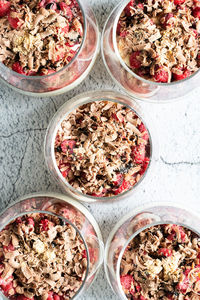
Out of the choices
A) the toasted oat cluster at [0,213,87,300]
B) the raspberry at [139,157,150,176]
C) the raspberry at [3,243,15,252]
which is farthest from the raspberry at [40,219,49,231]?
the raspberry at [139,157,150,176]

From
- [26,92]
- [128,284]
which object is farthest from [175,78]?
[128,284]

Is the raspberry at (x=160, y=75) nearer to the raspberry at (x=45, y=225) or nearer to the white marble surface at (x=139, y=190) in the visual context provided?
the white marble surface at (x=139, y=190)

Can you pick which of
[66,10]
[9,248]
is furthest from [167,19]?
[9,248]

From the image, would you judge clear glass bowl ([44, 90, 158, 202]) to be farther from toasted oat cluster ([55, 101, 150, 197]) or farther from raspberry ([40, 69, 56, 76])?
raspberry ([40, 69, 56, 76])

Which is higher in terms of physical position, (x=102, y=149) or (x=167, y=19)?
(x=167, y=19)

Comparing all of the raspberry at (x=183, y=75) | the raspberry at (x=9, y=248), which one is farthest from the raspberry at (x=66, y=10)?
the raspberry at (x=9, y=248)

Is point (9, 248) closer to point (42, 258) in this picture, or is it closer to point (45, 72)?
point (42, 258)

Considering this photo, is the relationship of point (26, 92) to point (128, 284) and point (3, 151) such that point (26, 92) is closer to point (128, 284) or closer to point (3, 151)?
point (3, 151)
